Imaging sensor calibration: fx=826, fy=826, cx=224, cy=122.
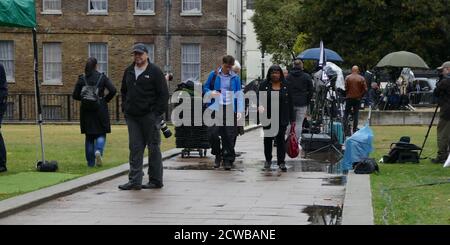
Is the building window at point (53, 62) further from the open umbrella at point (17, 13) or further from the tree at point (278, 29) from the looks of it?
the open umbrella at point (17, 13)

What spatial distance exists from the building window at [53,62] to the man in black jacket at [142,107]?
33.2m

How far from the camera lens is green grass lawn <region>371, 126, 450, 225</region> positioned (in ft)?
29.8

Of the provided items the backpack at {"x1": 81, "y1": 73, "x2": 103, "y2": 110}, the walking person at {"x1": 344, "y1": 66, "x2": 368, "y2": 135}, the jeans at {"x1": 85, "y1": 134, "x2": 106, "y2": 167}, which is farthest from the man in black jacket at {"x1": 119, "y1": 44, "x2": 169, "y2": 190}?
the walking person at {"x1": 344, "y1": 66, "x2": 368, "y2": 135}

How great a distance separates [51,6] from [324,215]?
36889mm

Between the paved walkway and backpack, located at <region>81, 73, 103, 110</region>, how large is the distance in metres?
1.71

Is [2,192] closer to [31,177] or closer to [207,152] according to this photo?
[31,177]

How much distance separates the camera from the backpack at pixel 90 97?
1409 cm

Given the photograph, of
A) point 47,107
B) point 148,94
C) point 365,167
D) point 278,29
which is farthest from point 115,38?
point 148,94

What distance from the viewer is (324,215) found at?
9.52 m

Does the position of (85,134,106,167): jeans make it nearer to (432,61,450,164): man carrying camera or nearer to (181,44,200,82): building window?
(432,61,450,164): man carrying camera

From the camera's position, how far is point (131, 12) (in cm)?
4384
